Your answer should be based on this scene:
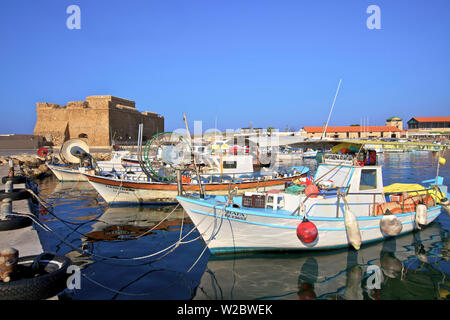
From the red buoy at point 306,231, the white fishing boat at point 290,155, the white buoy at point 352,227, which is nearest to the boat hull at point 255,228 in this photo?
the red buoy at point 306,231

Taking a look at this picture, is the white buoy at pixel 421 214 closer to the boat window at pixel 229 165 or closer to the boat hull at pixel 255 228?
the boat hull at pixel 255 228

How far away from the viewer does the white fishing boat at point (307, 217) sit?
807 centimetres

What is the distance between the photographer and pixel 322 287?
276 inches

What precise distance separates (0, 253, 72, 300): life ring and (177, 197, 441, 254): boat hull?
3841 millimetres

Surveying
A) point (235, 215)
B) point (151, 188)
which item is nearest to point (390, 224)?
point (235, 215)

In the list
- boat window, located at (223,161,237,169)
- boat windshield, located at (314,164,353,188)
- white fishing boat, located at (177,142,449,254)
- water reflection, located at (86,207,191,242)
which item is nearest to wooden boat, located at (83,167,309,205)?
water reflection, located at (86,207,191,242)

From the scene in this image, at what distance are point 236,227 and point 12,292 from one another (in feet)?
17.4

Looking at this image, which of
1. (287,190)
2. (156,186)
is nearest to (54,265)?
(287,190)

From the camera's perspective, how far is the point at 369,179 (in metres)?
9.84

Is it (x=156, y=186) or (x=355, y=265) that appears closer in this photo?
(x=355, y=265)

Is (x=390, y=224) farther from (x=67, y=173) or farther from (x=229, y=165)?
(x=67, y=173)
